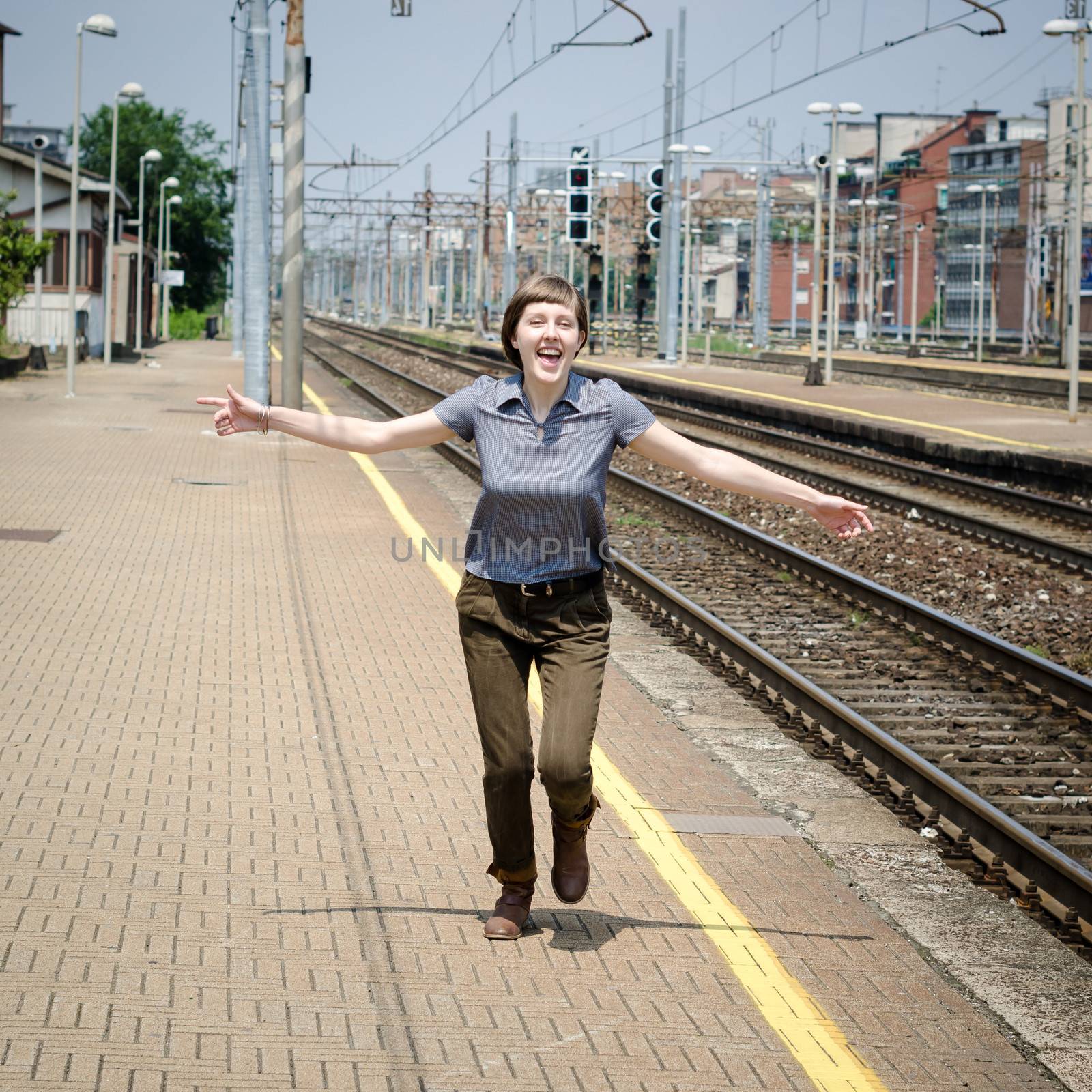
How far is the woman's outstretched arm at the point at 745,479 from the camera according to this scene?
15.8ft

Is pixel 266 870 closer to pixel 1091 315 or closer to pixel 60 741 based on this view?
pixel 60 741

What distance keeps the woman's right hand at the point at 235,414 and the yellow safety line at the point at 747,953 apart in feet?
6.85

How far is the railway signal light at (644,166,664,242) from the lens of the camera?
40.0 m

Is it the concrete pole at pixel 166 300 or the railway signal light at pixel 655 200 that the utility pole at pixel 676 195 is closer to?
the railway signal light at pixel 655 200

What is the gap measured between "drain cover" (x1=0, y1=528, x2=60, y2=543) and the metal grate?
26.5ft

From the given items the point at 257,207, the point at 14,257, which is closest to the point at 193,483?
the point at 257,207

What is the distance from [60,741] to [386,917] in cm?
250

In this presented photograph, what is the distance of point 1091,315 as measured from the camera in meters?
96.6

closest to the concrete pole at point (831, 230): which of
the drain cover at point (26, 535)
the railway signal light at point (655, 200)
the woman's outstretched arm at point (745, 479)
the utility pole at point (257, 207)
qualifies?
the railway signal light at point (655, 200)

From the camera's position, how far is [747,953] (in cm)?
505

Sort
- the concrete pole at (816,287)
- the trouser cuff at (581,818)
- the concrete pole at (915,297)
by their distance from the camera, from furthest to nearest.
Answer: the concrete pole at (915,297)
the concrete pole at (816,287)
the trouser cuff at (581,818)

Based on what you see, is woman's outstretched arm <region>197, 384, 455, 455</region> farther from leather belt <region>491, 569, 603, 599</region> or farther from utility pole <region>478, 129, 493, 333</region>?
utility pole <region>478, 129, 493, 333</region>

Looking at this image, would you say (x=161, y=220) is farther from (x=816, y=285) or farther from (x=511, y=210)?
(x=816, y=285)

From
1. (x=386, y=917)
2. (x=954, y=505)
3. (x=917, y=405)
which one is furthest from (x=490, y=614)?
(x=917, y=405)
